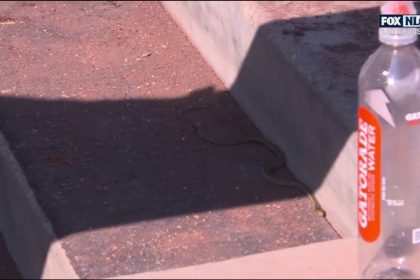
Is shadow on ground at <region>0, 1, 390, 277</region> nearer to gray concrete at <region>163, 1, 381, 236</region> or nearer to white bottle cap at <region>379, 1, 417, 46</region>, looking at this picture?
gray concrete at <region>163, 1, 381, 236</region>

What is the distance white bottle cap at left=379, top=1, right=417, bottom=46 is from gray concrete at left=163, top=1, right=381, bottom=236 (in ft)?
3.82

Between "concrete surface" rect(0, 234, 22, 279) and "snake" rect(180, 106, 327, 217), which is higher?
"snake" rect(180, 106, 327, 217)

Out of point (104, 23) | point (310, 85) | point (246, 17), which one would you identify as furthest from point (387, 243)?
point (104, 23)

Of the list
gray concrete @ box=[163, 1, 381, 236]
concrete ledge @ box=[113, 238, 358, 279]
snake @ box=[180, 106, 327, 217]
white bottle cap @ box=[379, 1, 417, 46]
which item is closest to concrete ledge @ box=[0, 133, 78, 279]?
concrete ledge @ box=[113, 238, 358, 279]

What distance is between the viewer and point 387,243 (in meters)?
4.46

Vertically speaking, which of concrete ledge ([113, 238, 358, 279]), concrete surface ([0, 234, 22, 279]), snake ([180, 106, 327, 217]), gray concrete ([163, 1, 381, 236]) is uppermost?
concrete ledge ([113, 238, 358, 279])

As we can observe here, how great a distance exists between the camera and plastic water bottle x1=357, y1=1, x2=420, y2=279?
4258 mm

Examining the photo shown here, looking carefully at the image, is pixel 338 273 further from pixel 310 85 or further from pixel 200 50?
pixel 200 50

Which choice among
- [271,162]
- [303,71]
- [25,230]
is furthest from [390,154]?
[25,230]

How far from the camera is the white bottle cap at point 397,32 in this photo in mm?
4199

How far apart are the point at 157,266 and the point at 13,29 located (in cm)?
345

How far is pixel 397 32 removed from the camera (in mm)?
4277

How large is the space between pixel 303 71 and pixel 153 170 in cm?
97

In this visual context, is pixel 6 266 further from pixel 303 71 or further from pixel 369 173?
pixel 369 173
